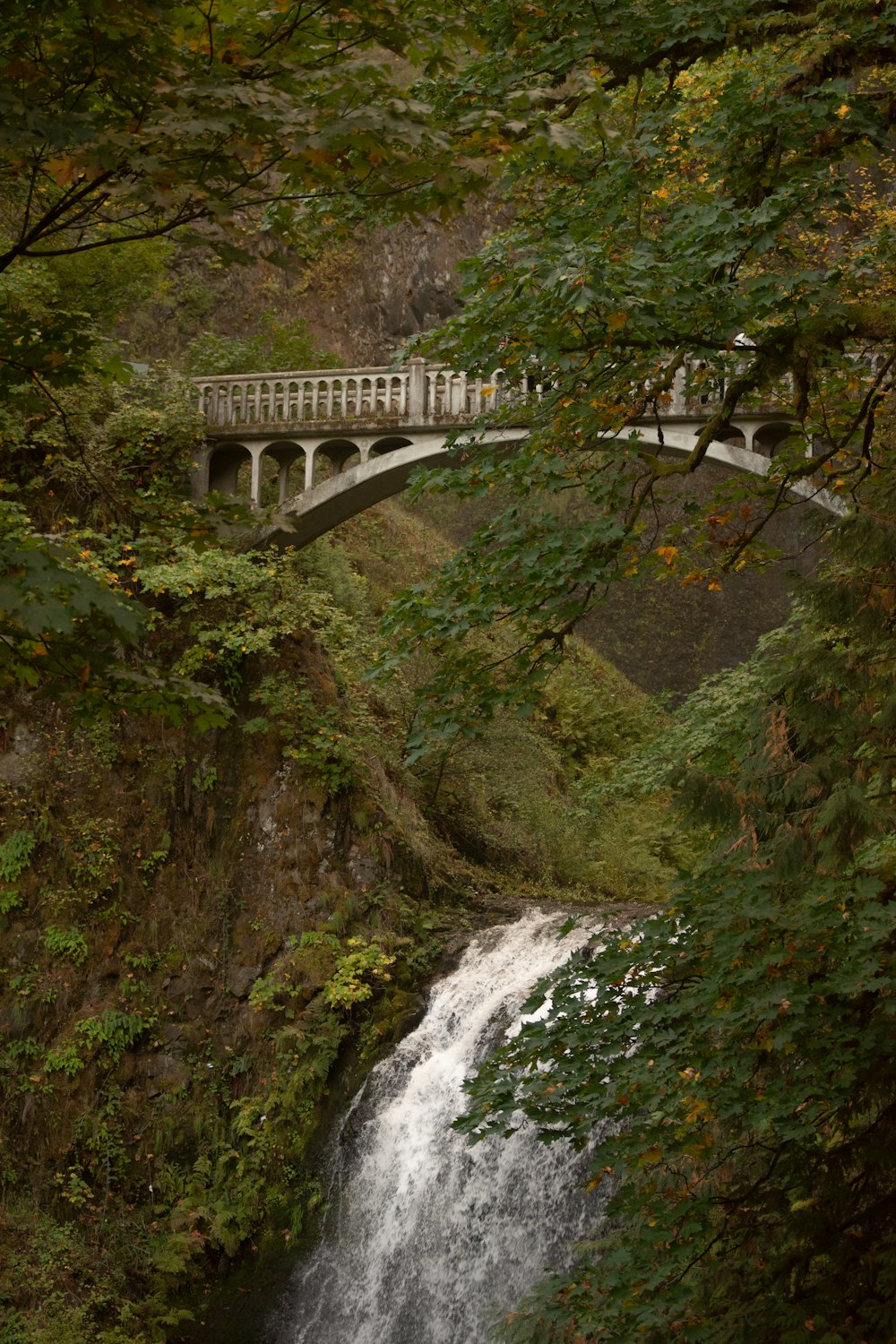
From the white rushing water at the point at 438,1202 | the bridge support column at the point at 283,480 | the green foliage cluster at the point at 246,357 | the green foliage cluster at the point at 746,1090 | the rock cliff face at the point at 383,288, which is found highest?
the rock cliff face at the point at 383,288

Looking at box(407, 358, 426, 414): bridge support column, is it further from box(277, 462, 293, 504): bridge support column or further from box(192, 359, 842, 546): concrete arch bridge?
box(277, 462, 293, 504): bridge support column

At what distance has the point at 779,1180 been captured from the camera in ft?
15.0

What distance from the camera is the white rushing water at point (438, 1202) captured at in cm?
866

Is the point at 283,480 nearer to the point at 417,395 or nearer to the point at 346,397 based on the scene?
the point at 346,397

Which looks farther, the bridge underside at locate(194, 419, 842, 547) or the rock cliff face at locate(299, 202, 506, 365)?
the rock cliff face at locate(299, 202, 506, 365)

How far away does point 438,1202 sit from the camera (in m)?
9.33

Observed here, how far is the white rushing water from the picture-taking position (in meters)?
8.66

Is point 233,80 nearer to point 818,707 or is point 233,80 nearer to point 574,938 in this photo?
point 818,707

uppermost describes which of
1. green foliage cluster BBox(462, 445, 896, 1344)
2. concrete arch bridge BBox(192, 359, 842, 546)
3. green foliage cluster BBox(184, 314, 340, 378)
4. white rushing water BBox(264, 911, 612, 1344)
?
green foliage cluster BBox(184, 314, 340, 378)

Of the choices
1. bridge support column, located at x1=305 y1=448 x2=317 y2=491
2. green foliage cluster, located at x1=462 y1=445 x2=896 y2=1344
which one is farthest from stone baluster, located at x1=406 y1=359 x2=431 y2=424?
green foliage cluster, located at x1=462 y1=445 x2=896 y2=1344

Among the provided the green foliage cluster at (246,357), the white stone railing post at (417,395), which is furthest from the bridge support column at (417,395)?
the green foliage cluster at (246,357)

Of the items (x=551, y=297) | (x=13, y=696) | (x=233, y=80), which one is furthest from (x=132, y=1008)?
(x=233, y=80)

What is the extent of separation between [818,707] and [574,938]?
5.07 m

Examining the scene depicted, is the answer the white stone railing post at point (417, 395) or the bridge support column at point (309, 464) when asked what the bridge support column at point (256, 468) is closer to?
the bridge support column at point (309, 464)
